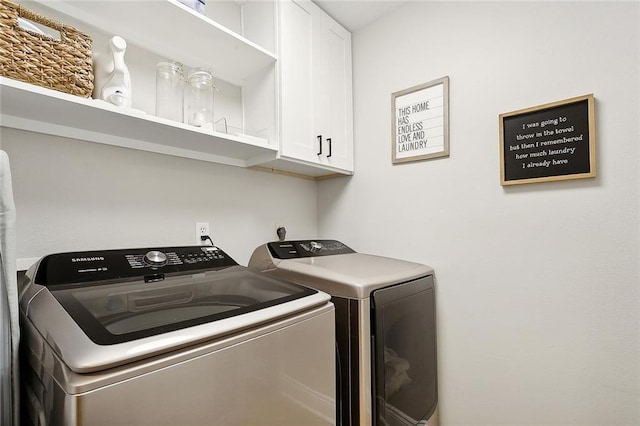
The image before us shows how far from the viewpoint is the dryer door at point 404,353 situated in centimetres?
112

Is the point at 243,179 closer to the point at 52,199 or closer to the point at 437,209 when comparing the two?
the point at 52,199

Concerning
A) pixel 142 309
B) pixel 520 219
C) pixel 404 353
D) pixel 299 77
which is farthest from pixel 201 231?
pixel 520 219

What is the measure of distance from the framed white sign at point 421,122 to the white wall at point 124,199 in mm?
784

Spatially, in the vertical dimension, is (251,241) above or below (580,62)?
below

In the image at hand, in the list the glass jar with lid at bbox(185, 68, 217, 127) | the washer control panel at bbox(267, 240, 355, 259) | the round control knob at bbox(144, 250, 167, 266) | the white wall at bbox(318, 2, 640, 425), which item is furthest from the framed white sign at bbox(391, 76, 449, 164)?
the round control knob at bbox(144, 250, 167, 266)

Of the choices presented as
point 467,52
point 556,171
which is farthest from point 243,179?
point 556,171

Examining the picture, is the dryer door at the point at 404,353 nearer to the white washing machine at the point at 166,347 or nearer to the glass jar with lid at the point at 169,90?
the white washing machine at the point at 166,347

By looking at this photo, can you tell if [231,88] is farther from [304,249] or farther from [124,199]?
[304,249]

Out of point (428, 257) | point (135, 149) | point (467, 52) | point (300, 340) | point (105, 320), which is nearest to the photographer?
point (105, 320)

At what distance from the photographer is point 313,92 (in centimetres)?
166

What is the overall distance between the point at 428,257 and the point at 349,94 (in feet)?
3.63

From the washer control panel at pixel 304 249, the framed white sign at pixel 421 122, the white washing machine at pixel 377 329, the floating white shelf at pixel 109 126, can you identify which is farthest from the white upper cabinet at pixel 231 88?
the white washing machine at pixel 377 329

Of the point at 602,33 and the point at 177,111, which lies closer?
the point at 602,33

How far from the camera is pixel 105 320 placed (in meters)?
0.64
